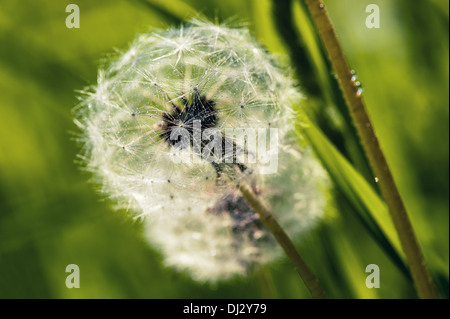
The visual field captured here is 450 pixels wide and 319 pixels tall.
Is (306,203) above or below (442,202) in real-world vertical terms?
below

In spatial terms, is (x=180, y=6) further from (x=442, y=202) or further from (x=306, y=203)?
(x=442, y=202)

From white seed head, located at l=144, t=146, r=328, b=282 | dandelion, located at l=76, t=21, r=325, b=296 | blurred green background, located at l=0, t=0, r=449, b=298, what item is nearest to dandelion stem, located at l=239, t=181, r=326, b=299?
dandelion, located at l=76, t=21, r=325, b=296

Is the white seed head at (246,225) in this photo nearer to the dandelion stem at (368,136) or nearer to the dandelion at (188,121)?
the dandelion at (188,121)

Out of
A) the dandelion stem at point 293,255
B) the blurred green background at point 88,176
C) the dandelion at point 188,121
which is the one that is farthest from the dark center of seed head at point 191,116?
the blurred green background at point 88,176

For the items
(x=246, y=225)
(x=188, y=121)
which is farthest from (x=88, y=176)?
(x=188, y=121)

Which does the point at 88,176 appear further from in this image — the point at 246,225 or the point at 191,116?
the point at 191,116

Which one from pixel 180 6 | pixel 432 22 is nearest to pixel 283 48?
pixel 180 6
